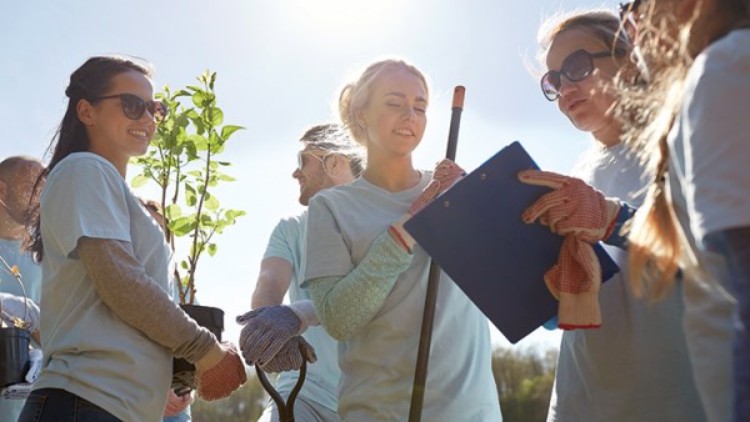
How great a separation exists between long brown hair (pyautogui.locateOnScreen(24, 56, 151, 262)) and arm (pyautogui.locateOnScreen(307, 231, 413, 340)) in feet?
3.54

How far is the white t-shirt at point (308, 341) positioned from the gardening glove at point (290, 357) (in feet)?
1.38

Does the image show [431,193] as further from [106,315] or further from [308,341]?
[308,341]

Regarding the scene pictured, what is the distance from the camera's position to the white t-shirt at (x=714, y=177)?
1.32 m

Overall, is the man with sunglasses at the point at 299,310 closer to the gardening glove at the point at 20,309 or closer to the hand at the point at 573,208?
the gardening glove at the point at 20,309

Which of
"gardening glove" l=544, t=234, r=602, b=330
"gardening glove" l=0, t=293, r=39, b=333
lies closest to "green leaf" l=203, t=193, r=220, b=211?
"gardening glove" l=0, t=293, r=39, b=333

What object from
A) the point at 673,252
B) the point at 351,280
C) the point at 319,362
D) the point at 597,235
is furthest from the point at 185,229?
the point at 673,252

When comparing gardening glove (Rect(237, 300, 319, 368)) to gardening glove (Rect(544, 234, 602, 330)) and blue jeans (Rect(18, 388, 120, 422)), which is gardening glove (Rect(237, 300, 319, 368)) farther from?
gardening glove (Rect(544, 234, 602, 330))

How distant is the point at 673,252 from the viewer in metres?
1.60

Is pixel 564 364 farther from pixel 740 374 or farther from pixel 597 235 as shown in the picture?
pixel 740 374

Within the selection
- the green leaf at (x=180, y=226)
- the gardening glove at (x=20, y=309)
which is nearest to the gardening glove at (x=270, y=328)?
the green leaf at (x=180, y=226)

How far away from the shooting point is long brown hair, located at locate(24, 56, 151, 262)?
3199mm

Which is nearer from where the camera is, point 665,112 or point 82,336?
point 665,112

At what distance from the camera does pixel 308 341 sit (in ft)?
13.0

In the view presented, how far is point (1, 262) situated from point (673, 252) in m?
3.58
